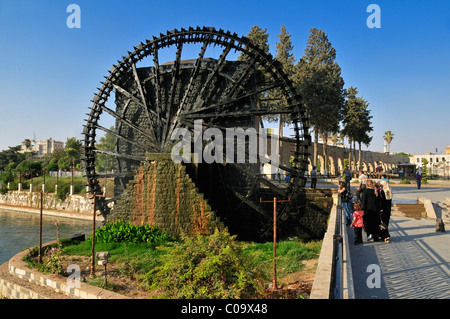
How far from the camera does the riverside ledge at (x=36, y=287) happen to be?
6264mm

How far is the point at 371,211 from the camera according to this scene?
746 centimetres

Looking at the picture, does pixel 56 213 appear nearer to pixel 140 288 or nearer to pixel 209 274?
pixel 140 288

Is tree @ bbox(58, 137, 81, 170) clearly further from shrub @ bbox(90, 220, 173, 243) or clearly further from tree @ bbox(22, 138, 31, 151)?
shrub @ bbox(90, 220, 173, 243)

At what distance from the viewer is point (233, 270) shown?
4914 millimetres

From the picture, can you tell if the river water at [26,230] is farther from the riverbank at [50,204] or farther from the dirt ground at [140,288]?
the dirt ground at [140,288]

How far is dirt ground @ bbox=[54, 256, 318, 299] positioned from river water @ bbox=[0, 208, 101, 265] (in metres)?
12.0

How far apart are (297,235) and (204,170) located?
469 centimetres

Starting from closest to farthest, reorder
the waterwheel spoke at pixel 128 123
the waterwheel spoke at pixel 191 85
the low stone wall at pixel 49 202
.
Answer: the waterwheel spoke at pixel 191 85 < the waterwheel spoke at pixel 128 123 < the low stone wall at pixel 49 202

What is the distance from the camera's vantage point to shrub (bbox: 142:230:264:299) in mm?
4566

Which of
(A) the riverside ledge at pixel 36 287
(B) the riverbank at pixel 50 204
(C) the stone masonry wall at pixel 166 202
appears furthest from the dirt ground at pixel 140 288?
(B) the riverbank at pixel 50 204

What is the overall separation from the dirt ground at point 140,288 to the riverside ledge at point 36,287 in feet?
1.19
